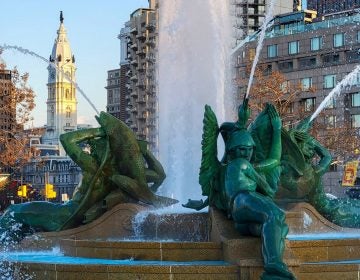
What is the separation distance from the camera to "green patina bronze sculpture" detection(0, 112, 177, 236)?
703 inches

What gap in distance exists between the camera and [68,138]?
59.8 ft

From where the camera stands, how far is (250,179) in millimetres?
14117

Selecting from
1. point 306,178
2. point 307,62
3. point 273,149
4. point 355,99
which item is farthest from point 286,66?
point 273,149

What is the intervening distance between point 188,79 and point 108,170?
5.73 m

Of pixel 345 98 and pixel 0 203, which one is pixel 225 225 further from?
pixel 345 98

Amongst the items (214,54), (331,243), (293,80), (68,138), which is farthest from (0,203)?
(331,243)

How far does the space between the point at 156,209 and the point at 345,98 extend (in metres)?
61.0

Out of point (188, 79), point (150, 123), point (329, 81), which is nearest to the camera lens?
point (188, 79)

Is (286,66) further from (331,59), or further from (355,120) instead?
(355,120)

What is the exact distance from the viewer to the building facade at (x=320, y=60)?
249ft

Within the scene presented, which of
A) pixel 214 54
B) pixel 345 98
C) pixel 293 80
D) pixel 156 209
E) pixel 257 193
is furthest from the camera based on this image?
pixel 293 80

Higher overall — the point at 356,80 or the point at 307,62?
the point at 307,62

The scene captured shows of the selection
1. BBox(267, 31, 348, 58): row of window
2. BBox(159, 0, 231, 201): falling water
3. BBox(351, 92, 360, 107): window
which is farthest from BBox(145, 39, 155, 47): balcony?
BBox(159, 0, 231, 201): falling water

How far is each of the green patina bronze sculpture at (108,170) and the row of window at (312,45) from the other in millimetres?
61621
